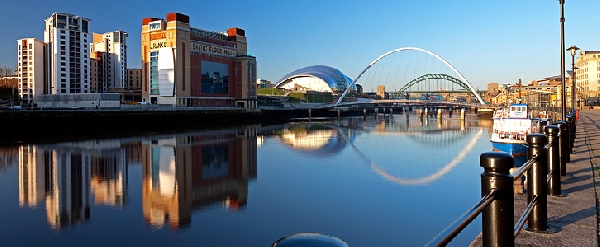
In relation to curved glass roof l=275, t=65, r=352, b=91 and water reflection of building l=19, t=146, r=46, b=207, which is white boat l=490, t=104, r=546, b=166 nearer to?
water reflection of building l=19, t=146, r=46, b=207

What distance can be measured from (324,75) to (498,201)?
152 meters

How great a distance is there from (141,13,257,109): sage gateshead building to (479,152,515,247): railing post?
229 ft

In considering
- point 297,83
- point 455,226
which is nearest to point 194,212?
point 455,226

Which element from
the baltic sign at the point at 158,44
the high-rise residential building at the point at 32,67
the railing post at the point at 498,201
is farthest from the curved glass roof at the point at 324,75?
the railing post at the point at 498,201

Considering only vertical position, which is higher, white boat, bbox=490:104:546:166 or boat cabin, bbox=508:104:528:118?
boat cabin, bbox=508:104:528:118

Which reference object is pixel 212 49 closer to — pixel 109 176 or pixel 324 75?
pixel 109 176

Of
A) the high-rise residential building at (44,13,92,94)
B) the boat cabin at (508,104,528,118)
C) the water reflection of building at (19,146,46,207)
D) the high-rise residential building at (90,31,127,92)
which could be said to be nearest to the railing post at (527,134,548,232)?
the water reflection of building at (19,146,46,207)

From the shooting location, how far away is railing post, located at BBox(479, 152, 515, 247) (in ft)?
8.21

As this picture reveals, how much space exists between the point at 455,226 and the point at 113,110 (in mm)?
53776

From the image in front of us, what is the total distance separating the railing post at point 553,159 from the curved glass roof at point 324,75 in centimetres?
14319

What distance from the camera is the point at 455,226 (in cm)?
214

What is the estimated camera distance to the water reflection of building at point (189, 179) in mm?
12719

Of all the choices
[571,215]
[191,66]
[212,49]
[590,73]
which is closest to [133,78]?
[212,49]

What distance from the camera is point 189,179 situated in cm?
1794
